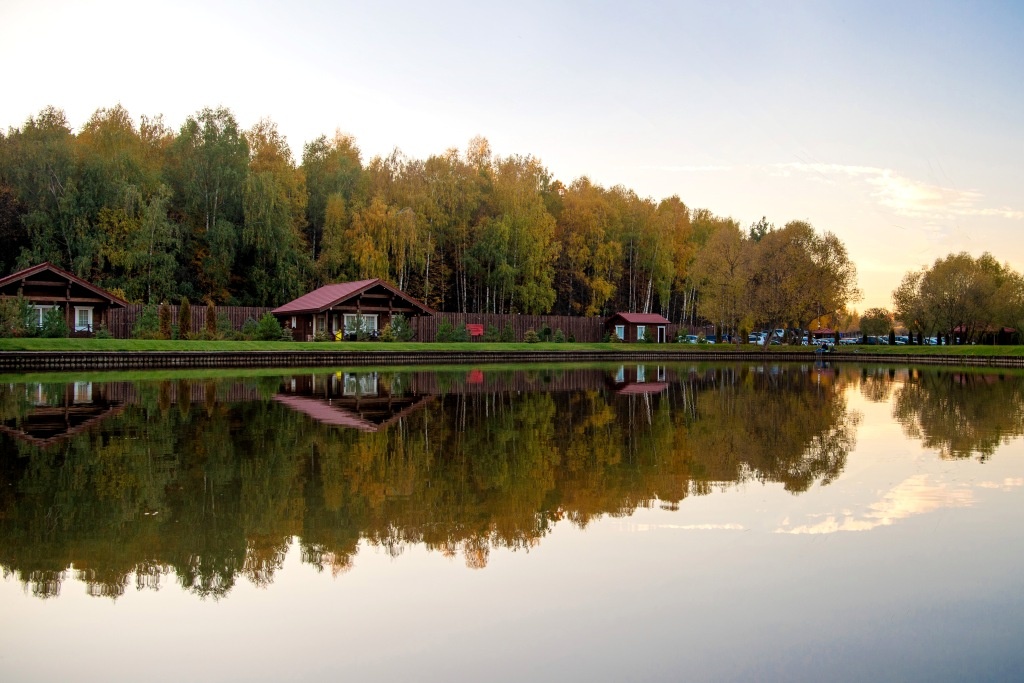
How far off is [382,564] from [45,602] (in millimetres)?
2764

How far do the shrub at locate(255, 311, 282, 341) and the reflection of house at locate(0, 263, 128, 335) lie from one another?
7850 mm

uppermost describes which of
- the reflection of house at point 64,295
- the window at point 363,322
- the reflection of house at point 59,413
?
the reflection of house at point 64,295

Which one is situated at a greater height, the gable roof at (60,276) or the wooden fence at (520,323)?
the gable roof at (60,276)

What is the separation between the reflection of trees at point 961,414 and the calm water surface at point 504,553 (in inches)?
11.5

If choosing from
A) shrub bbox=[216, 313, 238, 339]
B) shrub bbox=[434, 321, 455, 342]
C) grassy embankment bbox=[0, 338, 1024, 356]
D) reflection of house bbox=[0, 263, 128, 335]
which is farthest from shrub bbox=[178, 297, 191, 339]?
shrub bbox=[434, 321, 455, 342]

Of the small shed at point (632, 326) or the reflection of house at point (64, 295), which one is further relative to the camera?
the small shed at point (632, 326)

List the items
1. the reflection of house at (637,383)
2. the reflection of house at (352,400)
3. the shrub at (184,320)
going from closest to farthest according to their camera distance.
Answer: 1. the reflection of house at (352,400)
2. the reflection of house at (637,383)
3. the shrub at (184,320)

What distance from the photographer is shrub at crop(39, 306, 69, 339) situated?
43.0 meters

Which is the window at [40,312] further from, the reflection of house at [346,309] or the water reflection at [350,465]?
the water reflection at [350,465]

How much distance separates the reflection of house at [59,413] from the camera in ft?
51.7

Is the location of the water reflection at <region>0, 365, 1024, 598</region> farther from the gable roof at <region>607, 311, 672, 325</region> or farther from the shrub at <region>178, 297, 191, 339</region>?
the gable roof at <region>607, 311, 672, 325</region>

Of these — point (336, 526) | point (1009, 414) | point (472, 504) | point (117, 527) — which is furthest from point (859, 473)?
point (1009, 414)

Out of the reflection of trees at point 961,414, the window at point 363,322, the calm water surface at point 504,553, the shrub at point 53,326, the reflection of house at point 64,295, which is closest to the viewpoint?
the calm water surface at point 504,553

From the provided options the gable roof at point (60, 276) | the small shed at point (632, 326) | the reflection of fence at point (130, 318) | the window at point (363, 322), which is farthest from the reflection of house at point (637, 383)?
the small shed at point (632, 326)
